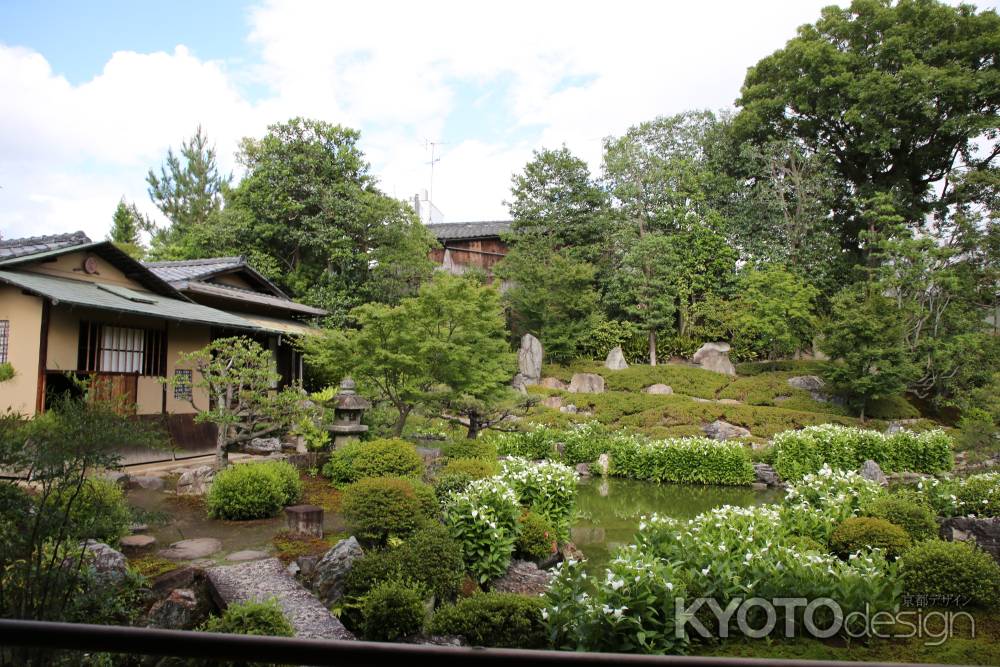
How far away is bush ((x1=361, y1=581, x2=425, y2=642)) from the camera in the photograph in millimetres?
4641

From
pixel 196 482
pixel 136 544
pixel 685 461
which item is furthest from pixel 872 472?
pixel 136 544

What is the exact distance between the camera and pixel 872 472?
39.1ft

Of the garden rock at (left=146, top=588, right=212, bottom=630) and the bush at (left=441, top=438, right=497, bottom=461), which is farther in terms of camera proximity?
the bush at (left=441, top=438, right=497, bottom=461)

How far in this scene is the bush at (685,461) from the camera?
13.1 meters

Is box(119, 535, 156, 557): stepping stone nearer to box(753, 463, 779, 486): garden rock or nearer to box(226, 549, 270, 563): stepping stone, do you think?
box(226, 549, 270, 563): stepping stone

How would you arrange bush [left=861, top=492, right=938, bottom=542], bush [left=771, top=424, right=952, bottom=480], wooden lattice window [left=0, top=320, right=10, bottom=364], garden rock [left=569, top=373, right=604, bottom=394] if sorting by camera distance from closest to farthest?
bush [left=861, top=492, right=938, bottom=542] < wooden lattice window [left=0, top=320, right=10, bottom=364] < bush [left=771, top=424, right=952, bottom=480] < garden rock [left=569, top=373, right=604, bottom=394]

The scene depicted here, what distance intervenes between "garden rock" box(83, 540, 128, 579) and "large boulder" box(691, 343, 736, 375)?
20.2 metres

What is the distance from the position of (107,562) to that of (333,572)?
1.75m

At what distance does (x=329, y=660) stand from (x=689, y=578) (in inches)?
192

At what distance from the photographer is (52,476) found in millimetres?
3564

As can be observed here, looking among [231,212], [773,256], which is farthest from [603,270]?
[231,212]

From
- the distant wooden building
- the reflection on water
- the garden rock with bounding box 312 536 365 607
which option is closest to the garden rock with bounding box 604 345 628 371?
the distant wooden building

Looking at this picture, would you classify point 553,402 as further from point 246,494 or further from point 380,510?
point 380,510

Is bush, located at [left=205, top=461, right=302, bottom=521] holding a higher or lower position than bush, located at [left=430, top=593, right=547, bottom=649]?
higher
